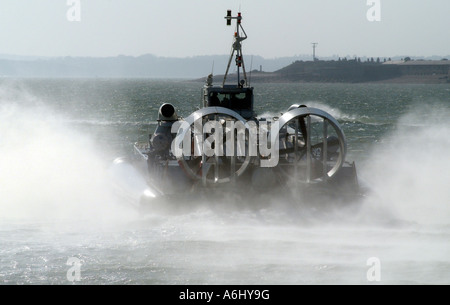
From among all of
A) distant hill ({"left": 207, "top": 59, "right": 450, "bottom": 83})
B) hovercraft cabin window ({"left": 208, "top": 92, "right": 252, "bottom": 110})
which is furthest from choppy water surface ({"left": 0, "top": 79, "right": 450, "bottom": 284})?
distant hill ({"left": 207, "top": 59, "right": 450, "bottom": 83})

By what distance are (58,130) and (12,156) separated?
1442 cm

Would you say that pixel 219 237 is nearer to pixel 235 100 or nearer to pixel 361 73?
pixel 235 100

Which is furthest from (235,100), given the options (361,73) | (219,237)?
(361,73)

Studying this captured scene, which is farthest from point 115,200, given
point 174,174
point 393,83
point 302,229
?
point 393,83

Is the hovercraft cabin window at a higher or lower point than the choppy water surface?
higher

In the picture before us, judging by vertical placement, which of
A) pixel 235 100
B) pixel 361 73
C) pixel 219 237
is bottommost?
pixel 219 237

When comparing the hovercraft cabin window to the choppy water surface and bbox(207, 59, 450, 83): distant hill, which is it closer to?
the choppy water surface

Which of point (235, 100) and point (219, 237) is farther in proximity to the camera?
point (235, 100)

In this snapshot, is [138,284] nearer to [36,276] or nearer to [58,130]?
[36,276]

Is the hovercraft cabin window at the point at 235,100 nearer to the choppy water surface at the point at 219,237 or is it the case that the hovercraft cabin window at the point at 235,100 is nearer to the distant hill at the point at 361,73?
the choppy water surface at the point at 219,237

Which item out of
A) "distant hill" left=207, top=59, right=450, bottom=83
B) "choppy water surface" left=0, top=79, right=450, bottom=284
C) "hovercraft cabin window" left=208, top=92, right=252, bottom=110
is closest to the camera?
"choppy water surface" left=0, top=79, right=450, bottom=284

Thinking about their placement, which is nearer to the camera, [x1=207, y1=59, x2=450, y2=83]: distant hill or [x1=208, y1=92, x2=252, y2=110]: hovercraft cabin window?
[x1=208, y1=92, x2=252, y2=110]: hovercraft cabin window

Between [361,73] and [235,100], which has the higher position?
[361,73]

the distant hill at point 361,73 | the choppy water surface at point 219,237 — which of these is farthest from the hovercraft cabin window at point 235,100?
the distant hill at point 361,73
